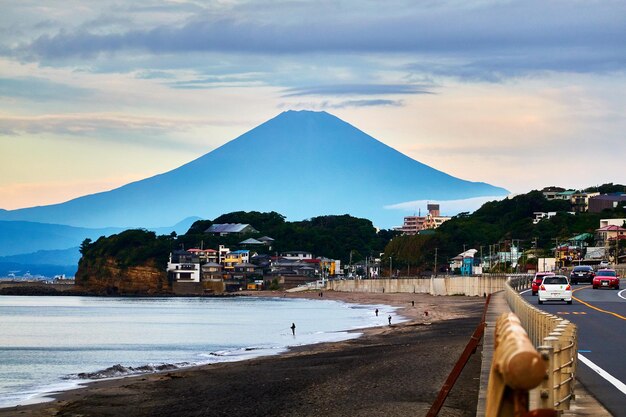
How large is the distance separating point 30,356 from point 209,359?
1465 cm

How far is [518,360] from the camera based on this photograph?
15.2ft

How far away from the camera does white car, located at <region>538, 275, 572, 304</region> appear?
53938mm

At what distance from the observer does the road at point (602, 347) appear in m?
19.2

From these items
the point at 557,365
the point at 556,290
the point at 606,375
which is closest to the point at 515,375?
the point at 557,365

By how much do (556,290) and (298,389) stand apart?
27659 millimetres

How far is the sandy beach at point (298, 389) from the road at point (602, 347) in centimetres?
260

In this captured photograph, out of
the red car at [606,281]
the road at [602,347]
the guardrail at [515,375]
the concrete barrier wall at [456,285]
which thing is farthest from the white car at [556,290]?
the guardrail at [515,375]

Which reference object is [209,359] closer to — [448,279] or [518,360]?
[518,360]

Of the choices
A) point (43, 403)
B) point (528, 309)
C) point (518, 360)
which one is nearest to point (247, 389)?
point (43, 403)

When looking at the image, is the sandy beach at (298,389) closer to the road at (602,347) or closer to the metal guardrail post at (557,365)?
the road at (602,347)

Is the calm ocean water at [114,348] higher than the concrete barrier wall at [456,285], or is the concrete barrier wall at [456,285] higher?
the concrete barrier wall at [456,285]

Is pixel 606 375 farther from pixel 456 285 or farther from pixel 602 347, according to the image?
pixel 456 285

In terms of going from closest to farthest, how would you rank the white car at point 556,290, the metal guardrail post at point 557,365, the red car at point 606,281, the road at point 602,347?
the metal guardrail post at point 557,365, the road at point 602,347, the white car at point 556,290, the red car at point 606,281

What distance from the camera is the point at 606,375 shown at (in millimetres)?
22141
